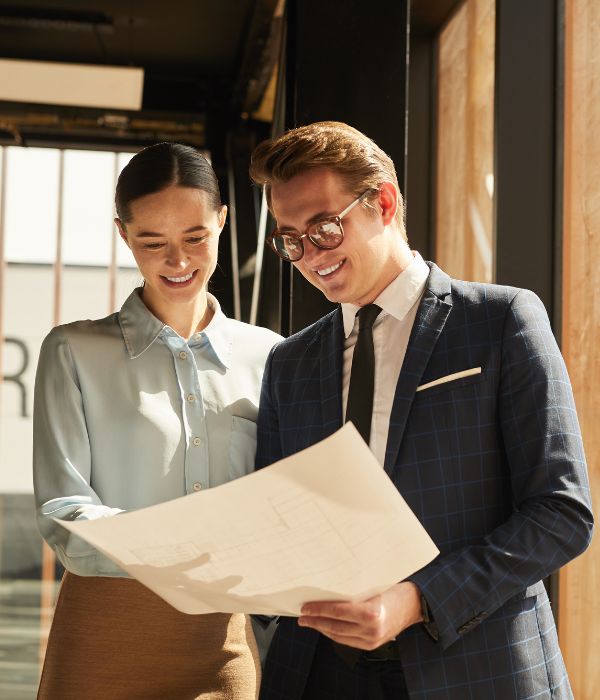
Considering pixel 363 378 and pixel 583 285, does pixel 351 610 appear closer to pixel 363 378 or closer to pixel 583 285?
pixel 363 378

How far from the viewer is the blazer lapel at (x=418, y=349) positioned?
1.36 m

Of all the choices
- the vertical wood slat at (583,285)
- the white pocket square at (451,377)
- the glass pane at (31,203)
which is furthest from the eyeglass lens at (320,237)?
the glass pane at (31,203)

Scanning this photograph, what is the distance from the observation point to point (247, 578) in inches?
44.9

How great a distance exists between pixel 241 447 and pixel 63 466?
32 centimetres

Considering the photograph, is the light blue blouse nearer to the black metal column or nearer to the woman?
the woman

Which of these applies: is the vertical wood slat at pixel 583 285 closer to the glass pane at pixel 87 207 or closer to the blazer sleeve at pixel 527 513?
the blazer sleeve at pixel 527 513

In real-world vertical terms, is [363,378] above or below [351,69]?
below

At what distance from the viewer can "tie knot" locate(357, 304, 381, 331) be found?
4.96 feet

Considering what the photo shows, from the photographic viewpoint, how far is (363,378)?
57.5 inches

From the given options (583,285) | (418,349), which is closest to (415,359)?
(418,349)

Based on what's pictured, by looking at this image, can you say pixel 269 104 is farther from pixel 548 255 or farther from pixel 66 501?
pixel 66 501

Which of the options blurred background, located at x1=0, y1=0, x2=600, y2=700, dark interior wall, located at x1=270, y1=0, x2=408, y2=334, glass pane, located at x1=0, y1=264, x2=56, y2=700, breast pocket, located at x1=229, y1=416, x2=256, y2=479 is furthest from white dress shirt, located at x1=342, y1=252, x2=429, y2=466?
glass pane, located at x1=0, y1=264, x2=56, y2=700

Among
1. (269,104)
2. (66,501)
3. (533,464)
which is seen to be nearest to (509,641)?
(533,464)

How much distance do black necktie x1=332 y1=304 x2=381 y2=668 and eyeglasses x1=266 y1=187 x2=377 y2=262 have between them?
0.12 m
